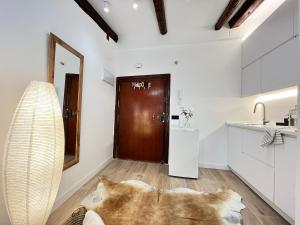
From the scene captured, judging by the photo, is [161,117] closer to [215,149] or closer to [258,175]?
[215,149]

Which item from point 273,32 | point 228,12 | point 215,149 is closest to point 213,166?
point 215,149

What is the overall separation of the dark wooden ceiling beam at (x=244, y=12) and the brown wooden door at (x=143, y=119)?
149 centimetres

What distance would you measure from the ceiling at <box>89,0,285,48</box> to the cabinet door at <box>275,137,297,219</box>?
1.94 m

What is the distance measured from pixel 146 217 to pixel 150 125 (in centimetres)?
209

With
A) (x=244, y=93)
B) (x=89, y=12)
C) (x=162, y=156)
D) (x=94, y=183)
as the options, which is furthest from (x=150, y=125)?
(x=89, y=12)

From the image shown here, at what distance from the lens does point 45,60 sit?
5.01 ft

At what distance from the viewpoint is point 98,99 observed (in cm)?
269

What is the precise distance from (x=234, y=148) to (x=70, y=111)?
274 centimetres

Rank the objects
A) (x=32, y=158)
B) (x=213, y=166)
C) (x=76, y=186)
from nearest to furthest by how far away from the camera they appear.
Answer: (x=32, y=158) → (x=76, y=186) → (x=213, y=166)

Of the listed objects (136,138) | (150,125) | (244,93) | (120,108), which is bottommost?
(136,138)

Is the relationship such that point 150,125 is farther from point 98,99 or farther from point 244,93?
point 244,93

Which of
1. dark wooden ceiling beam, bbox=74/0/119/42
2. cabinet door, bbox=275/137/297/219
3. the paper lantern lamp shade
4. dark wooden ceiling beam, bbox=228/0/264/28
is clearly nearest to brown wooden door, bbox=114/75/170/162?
dark wooden ceiling beam, bbox=74/0/119/42

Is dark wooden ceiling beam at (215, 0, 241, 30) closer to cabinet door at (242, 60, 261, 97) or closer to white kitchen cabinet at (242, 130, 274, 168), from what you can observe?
cabinet door at (242, 60, 261, 97)

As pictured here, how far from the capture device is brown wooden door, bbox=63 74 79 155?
1860 mm
